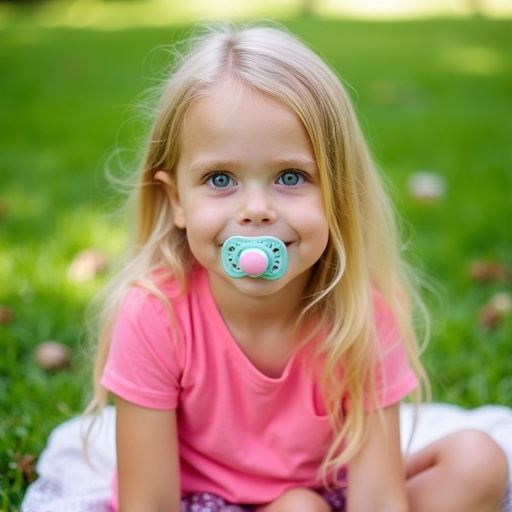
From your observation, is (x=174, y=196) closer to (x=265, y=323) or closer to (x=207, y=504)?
(x=265, y=323)

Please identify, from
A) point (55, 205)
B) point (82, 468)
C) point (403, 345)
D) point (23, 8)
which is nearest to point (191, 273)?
point (403, 345)

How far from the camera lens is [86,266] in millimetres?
Result: 2650

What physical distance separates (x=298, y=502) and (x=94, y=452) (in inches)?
25.5

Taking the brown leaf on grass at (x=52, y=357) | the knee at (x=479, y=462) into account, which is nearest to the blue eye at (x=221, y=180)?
the knee at (x=479, y=462)

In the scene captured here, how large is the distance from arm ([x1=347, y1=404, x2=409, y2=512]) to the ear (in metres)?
0.49

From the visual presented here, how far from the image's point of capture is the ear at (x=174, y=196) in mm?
1563

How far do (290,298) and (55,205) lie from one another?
75.9 inches

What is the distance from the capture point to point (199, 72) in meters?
1.46

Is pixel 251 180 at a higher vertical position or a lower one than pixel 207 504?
higher

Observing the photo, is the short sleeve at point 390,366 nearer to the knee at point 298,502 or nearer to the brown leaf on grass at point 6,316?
the knee at point 298,502

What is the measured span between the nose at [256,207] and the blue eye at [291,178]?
3 centimetres

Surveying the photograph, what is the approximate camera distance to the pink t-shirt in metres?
1.53

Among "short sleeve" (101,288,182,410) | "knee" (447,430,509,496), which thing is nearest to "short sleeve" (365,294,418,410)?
"knee" (447,430,509,496)

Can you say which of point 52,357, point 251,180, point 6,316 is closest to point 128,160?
point 6,316
